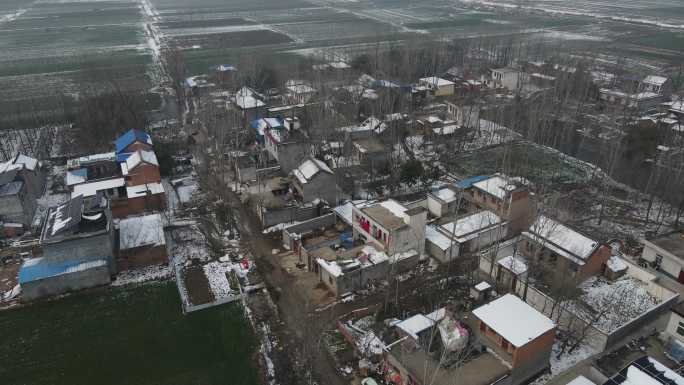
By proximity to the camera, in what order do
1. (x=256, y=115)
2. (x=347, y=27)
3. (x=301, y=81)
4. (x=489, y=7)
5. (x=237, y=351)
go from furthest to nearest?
(x=489, y=7)
(x=347, y=27)
(x=301, y=81)
(x=256, y=115)
(x=237, y=351)

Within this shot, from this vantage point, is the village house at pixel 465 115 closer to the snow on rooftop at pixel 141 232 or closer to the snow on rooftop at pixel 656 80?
the snow on rooftop at pixel 656 80

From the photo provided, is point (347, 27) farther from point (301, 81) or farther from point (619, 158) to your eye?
point (619, 158)

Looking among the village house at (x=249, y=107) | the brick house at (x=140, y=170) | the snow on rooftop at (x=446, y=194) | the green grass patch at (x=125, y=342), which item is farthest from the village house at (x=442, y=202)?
the village house at (x=249, y=107)

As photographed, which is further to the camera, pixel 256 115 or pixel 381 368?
pixel 256 115

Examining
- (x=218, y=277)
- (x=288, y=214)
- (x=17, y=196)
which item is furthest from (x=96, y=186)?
(x=288, y=214)

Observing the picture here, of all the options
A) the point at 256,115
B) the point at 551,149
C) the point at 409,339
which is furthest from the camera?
the point at 256,115

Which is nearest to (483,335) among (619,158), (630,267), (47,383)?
(630,267)

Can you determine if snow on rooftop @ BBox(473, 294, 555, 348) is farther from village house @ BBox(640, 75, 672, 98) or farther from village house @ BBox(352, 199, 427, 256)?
village house @ BBox(640, 75, 672, 98)
